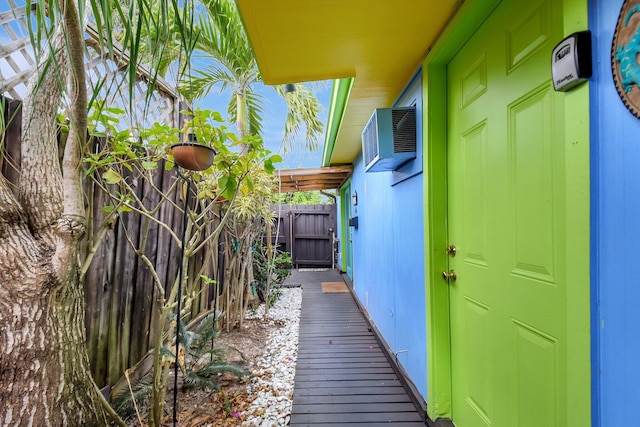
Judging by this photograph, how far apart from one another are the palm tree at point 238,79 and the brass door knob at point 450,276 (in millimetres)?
2756

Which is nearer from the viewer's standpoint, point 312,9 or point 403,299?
point 312,9

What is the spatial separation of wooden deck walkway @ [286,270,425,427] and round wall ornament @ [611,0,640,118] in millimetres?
1986

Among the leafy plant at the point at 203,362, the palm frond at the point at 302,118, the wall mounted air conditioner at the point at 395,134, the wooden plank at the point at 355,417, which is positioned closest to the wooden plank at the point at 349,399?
the wooden plank at the point at 355,417

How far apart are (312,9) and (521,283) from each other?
1542 millimetres

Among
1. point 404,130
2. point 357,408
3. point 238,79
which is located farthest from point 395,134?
point 238,79

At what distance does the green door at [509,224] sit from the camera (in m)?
0.95

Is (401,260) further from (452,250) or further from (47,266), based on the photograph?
(47,266)

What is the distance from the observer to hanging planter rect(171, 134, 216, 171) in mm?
1422

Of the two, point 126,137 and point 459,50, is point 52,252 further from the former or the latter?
point 459,50

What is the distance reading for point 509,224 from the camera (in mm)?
1167

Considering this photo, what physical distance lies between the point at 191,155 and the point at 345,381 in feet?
6.91

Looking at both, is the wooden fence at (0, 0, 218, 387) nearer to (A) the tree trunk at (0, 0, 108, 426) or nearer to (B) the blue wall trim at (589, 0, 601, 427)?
(A) the tree trunk at (0, 0, 108, 426)

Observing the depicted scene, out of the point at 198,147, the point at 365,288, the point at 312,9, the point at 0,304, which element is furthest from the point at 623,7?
the point at 365,288

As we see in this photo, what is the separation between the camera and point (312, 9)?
1298mm
